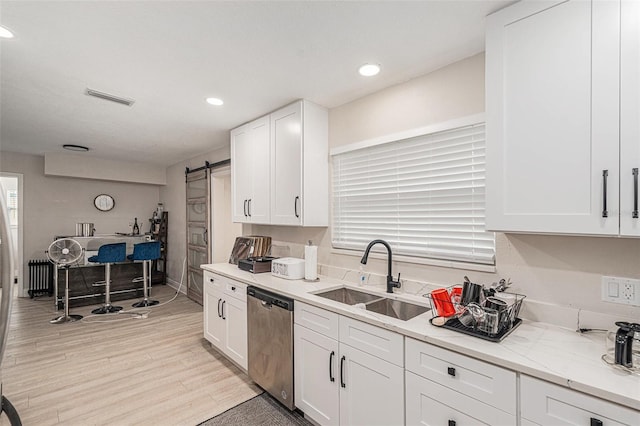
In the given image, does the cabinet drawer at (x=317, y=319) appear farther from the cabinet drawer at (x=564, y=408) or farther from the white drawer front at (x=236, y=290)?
the cabinet drawer at (x=564, y=408)

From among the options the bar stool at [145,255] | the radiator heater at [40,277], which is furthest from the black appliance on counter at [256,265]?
the radiator heater at [40,277]

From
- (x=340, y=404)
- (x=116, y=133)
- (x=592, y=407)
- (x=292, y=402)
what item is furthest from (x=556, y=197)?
(x=116, y=133)

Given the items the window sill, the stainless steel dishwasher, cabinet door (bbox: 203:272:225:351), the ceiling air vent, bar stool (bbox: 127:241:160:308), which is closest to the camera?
the window sill

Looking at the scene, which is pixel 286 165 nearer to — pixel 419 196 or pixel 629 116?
pixel 419 196

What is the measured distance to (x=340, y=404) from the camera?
1844mm

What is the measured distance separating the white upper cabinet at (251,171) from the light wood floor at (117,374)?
155cm

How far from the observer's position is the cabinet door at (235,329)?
268 cm

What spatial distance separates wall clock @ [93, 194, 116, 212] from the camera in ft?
19.5

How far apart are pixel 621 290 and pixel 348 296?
1.58 metres

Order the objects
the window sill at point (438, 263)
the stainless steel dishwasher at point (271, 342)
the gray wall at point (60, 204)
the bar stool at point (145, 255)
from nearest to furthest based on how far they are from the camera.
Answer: the window sill at point (438, 263), the stainless steel dishwasher at point (271, 342), the bar stool at point (145, 255), the gray wall at point (60, 204)

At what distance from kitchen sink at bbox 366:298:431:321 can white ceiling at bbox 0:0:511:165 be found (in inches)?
65.1

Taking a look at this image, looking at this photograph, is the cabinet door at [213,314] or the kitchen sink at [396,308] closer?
the kitchen sink at [396,308]

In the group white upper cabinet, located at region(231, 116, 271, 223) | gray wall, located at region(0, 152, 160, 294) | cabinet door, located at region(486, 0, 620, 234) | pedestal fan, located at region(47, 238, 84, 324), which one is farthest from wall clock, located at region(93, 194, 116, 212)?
cabinet door, located at region(486, 0, 620, 234)

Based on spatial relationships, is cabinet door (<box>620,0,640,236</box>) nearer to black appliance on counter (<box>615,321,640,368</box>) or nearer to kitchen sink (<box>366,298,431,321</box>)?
black appliance on counter (<box>615,321,640,368</box>)
